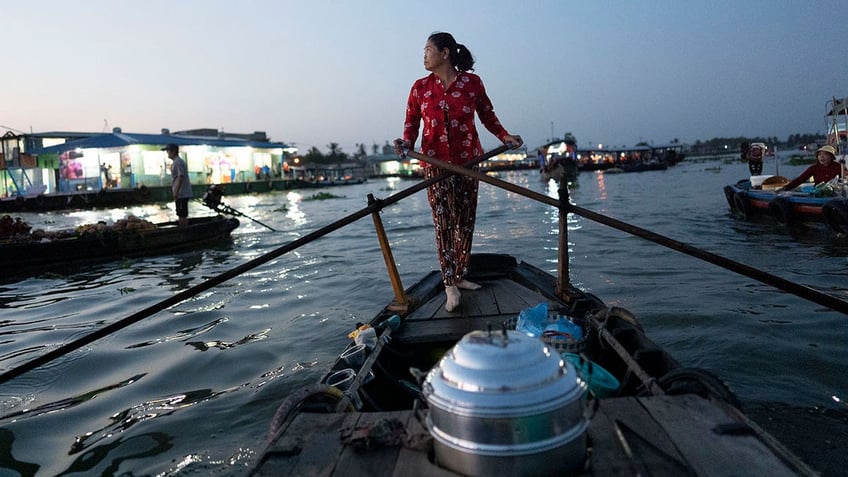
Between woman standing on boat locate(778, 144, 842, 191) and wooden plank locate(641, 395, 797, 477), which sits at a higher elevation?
woman standing on boat locate(778, 144, 842, 191)

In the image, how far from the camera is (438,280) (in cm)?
520

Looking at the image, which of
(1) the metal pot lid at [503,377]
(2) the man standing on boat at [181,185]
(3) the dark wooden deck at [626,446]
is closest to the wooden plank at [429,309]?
(3) the dark wooden deck at [626,446]

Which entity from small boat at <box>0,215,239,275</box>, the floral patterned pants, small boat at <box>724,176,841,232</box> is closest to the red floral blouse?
the floral patterned pants

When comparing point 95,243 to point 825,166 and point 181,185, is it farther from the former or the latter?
point 825,166

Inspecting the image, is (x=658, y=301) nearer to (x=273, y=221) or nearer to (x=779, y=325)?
(x=779, y=325)

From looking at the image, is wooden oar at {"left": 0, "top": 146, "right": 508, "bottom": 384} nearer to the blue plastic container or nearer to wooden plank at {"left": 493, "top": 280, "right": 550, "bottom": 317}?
wooden plank at {"left": 493, "top": 280, "right": 550, "bottom": 317}

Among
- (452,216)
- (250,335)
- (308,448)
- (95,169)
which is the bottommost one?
(250,335)

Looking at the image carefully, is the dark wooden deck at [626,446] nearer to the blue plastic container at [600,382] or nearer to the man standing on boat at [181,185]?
the blue plastic container at [600,382]

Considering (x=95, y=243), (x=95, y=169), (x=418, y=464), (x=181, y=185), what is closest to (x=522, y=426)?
(x=418, y=464)

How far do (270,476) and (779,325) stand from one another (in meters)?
5.60

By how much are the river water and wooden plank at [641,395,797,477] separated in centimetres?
231

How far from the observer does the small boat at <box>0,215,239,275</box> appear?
33.0ft

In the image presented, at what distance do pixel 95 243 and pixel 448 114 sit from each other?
30.7 ft

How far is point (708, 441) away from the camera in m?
1.62
